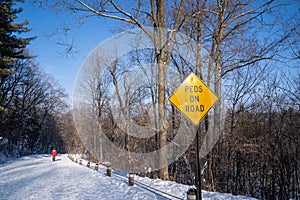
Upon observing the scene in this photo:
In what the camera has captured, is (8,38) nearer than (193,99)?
No

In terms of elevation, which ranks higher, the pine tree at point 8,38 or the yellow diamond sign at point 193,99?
the pine tree at point 8,38

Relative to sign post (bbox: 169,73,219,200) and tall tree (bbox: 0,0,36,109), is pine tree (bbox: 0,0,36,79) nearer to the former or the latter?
tall tree (bbox: 0,0,36,109)

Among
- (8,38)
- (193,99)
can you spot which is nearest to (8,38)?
(8,38)

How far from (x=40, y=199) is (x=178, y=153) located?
6440 millimetres

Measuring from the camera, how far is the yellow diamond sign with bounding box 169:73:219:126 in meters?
4.06

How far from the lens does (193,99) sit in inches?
162

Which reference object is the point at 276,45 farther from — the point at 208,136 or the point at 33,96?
the point at 33,96

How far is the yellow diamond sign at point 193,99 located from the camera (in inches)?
160

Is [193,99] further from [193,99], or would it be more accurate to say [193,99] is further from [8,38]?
[8,38]

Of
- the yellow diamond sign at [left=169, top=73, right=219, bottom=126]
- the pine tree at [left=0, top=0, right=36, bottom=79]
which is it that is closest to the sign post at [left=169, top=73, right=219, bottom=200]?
the yellow diamond sign at [left=169, top=73, right=219, bottom=126]

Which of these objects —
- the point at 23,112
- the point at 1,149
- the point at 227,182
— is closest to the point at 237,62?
the point at 227,182

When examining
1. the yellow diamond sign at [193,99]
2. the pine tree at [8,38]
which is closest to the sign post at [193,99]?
the yellow diamond sign at [193,99]

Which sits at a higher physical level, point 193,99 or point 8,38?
point 8,38

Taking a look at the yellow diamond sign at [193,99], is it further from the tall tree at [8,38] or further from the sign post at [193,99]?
the tall tree at [8,38]
